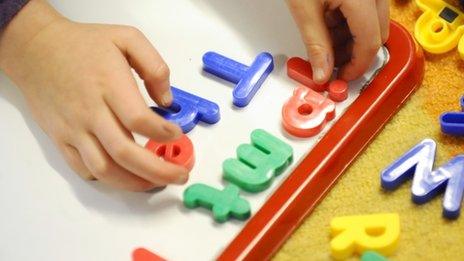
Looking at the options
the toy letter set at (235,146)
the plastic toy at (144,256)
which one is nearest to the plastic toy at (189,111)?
the toy letter set at (235,146)

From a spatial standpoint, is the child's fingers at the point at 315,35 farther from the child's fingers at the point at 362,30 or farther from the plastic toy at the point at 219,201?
the plastic toy at the point at 219,201

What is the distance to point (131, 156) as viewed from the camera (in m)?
0.50

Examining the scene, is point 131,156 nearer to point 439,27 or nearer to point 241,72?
point 241,72

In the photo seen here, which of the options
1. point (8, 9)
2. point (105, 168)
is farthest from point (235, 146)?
point (8, 9)

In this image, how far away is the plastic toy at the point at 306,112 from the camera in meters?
0.57

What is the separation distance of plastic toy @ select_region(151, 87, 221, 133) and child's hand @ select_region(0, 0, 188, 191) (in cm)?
2

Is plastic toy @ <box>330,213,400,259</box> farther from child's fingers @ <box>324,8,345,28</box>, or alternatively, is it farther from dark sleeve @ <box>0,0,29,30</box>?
dark sleeve @ <box>0,0,29,30</box>

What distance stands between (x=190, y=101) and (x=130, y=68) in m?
0.07

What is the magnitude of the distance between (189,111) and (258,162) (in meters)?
0.08

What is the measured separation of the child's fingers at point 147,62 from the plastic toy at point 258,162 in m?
0.08

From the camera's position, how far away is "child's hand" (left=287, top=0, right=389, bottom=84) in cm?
55

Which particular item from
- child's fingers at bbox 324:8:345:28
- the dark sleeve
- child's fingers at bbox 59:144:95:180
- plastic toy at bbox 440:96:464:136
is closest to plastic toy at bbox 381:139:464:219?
plastic toy at bbox 440:96:464:136

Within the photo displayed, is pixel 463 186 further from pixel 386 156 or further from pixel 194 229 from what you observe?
pixel 194 229

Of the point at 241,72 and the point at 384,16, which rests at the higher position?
the point at 384,16
